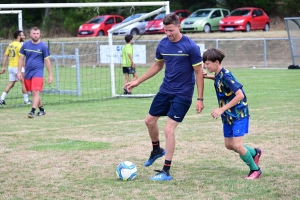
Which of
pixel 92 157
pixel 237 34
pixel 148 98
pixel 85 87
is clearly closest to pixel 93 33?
pixel 237 34

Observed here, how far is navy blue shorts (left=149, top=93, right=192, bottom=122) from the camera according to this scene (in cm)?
732

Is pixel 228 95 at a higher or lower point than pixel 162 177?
higher

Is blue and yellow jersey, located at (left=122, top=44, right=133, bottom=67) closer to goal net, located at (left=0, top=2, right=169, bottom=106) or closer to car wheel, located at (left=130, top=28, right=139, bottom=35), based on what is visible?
goal net, located at (left=0, top=2, right=169, bottom=106)

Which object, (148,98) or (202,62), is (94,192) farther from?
(148,98)

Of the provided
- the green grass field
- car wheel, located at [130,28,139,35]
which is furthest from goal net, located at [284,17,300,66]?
car wheel, located at [130,28,139,35]

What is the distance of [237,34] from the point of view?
114 feet

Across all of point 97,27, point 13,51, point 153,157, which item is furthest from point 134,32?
point 153,157

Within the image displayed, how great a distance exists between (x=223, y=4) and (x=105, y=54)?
2251 centimetres

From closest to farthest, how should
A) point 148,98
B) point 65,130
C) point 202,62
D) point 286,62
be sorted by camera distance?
point 202,62
point 65,130
point 148,98
point 286,62

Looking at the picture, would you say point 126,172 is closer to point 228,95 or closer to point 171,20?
point 228,95

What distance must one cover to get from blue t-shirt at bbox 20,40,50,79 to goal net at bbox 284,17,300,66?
15.2 m

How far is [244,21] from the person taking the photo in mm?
36281

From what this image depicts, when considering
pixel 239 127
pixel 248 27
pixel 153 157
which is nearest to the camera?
pixel 239 127

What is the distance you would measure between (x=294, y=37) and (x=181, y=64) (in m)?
19.7
